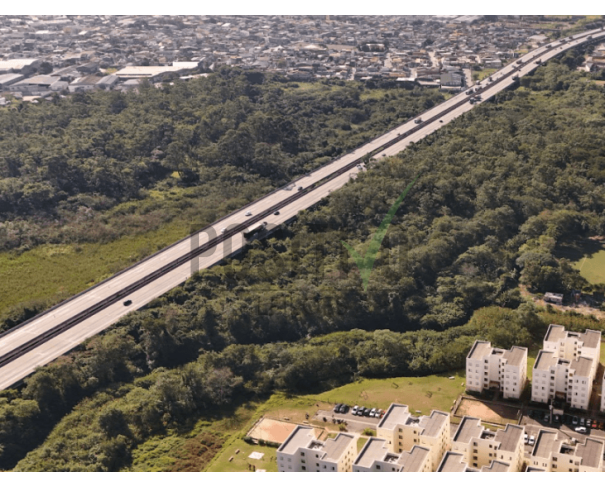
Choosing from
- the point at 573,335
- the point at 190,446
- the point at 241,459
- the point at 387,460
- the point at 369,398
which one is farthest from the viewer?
the point at 573,335

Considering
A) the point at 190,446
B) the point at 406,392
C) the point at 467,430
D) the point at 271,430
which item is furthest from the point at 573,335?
the point at 190,446

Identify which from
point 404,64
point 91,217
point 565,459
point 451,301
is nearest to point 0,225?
point 91,217

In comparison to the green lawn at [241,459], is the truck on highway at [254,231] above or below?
above

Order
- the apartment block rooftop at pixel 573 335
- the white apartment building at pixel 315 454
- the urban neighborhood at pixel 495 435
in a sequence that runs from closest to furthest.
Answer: the urban neighborhood at pixel 495 435 < the white apartment building at pixel 315 454 < the apartment block rooftop at pixel 573 335

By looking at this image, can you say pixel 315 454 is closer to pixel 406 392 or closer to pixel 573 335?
pixel 406 392

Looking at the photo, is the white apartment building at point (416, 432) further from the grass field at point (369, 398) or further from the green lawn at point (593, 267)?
the green lawn at point (593, 267)

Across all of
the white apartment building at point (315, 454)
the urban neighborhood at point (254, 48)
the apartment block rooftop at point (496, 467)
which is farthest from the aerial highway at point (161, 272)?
the urban neighborhood at point (254, 48)

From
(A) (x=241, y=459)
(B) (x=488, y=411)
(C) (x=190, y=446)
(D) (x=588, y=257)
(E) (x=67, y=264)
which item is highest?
(D) (x=588, y=257)

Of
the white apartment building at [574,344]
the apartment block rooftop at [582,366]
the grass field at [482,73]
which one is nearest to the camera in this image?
the apartment block rooftop at [582,366]
